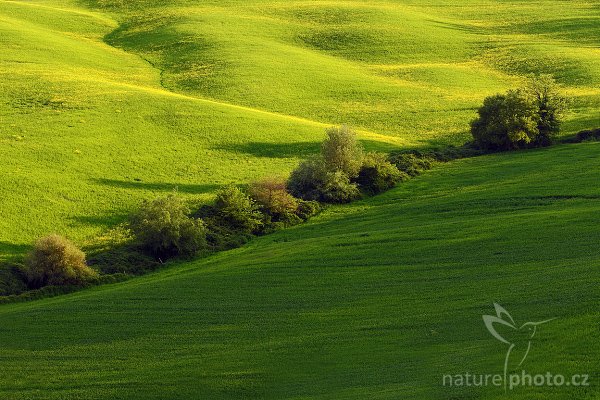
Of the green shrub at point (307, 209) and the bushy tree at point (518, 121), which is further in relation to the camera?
the bushy tree at point (518, 121)

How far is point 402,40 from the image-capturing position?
12638 centimetres

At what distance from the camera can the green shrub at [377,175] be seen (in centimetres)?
6769

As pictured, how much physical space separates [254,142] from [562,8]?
82991mm

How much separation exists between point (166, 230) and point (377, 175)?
63.9ft

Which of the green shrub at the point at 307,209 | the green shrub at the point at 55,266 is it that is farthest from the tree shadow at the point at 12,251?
the green shrub at the point at 307,209

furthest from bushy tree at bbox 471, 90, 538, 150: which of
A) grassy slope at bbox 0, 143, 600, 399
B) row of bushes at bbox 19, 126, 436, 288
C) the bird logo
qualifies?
the bird logo

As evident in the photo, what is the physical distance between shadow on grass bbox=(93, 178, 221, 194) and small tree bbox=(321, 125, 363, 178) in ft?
27.5

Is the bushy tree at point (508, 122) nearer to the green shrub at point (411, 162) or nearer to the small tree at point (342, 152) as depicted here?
the green shrub at point (411, 162)

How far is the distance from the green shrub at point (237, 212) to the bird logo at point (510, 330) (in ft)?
87.7

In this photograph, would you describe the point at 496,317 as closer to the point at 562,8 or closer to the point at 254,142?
the point at 254,142

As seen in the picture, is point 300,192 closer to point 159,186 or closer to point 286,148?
point 159,186

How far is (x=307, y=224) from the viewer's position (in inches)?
2370

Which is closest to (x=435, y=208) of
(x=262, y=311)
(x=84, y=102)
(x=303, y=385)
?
(x=262, y=311)

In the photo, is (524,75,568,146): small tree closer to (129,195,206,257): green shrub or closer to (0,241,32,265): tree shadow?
(129,195,206,257): green shrub
